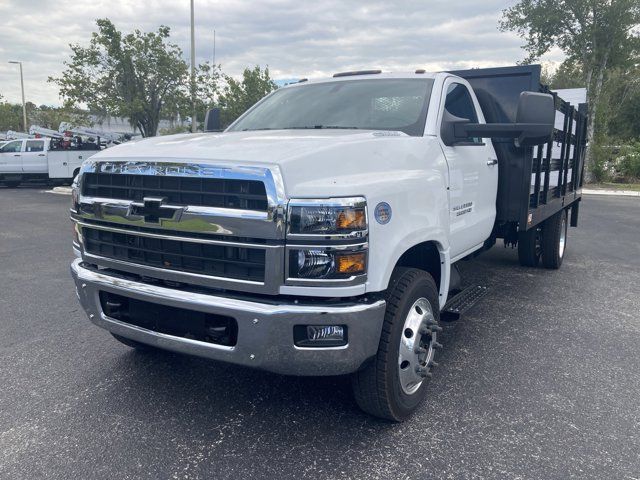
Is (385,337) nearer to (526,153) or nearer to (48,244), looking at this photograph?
(526,153)

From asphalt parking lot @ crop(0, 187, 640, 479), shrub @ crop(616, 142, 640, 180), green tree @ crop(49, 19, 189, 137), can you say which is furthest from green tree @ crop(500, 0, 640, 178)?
asphalt parking lot @ crop(0, 187, 640, 479)

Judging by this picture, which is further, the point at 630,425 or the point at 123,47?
the point at 123,47

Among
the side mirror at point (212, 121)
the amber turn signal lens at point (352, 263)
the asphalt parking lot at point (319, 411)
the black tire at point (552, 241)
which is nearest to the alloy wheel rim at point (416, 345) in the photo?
the asphalt parking lot at point (319, 411)

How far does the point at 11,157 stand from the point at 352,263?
73.6ft

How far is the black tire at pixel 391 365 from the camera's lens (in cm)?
287

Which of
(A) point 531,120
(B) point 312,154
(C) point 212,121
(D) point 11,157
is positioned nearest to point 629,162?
(C) point 212,121

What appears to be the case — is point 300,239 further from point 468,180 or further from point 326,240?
point 468,180

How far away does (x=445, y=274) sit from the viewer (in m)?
3.52

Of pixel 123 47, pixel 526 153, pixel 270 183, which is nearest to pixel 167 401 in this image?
pixel 270 183

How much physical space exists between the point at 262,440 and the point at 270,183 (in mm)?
1425

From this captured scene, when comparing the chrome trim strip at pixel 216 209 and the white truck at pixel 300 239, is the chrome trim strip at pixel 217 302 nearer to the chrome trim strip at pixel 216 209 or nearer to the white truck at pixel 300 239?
the white truck at pixel 300 239

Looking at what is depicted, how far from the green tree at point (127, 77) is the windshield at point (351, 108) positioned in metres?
15.7

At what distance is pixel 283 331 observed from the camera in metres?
2.56

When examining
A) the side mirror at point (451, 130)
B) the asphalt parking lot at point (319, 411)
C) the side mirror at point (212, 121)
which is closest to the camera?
the asphalt parking lot at point (319, 411)
